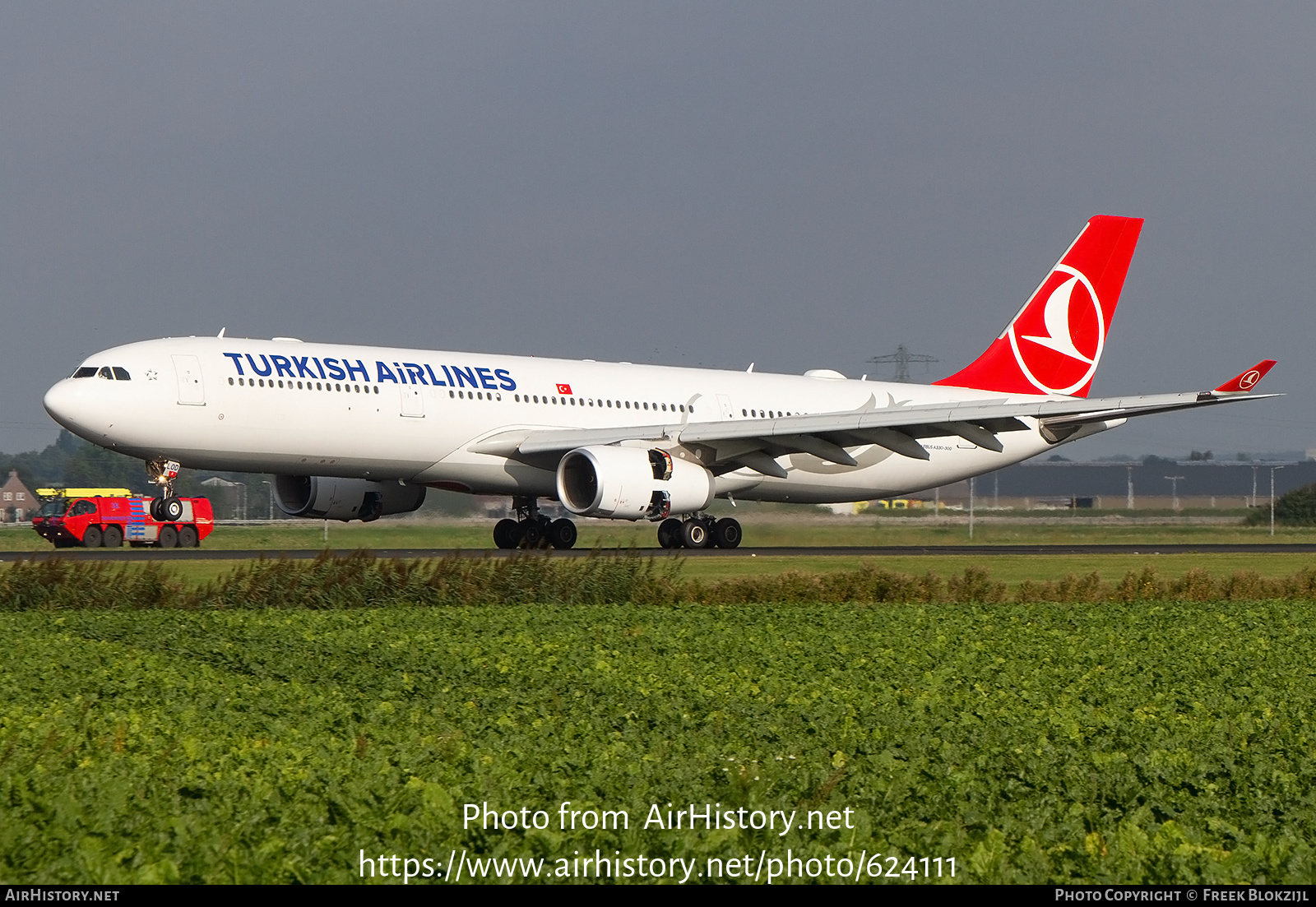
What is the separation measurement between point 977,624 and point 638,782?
9.67m

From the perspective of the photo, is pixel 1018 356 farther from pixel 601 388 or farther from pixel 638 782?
pixel 638 782

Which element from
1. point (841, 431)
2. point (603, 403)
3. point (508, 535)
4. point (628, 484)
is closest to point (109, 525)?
point (508, 535)

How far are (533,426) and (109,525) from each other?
18.2 metres

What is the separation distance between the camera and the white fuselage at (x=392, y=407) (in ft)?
88.1

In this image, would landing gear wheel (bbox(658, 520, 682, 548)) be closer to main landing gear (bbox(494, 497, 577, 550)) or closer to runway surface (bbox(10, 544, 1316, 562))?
runway surface (bbox(10, 544, 1316, 562))

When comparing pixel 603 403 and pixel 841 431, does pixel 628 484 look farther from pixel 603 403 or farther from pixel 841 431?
pixel 841 431

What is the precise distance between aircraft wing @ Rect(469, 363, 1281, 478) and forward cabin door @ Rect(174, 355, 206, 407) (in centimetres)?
535

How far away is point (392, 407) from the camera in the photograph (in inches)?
1124

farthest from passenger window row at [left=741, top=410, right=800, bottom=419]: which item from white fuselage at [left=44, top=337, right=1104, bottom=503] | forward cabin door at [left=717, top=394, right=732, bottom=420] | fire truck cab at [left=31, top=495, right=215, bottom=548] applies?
fire truck cab at [left=31, top=495, right=215, bottom=548]

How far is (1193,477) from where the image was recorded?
101750 millimetres

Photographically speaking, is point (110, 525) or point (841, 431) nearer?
point (841, 431)

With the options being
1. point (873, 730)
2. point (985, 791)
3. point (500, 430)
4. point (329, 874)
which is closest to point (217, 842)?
point (329, 874)

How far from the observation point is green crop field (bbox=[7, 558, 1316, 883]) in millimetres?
6672

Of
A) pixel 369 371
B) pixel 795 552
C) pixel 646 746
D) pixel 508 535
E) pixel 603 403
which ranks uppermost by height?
pixel 369 371
